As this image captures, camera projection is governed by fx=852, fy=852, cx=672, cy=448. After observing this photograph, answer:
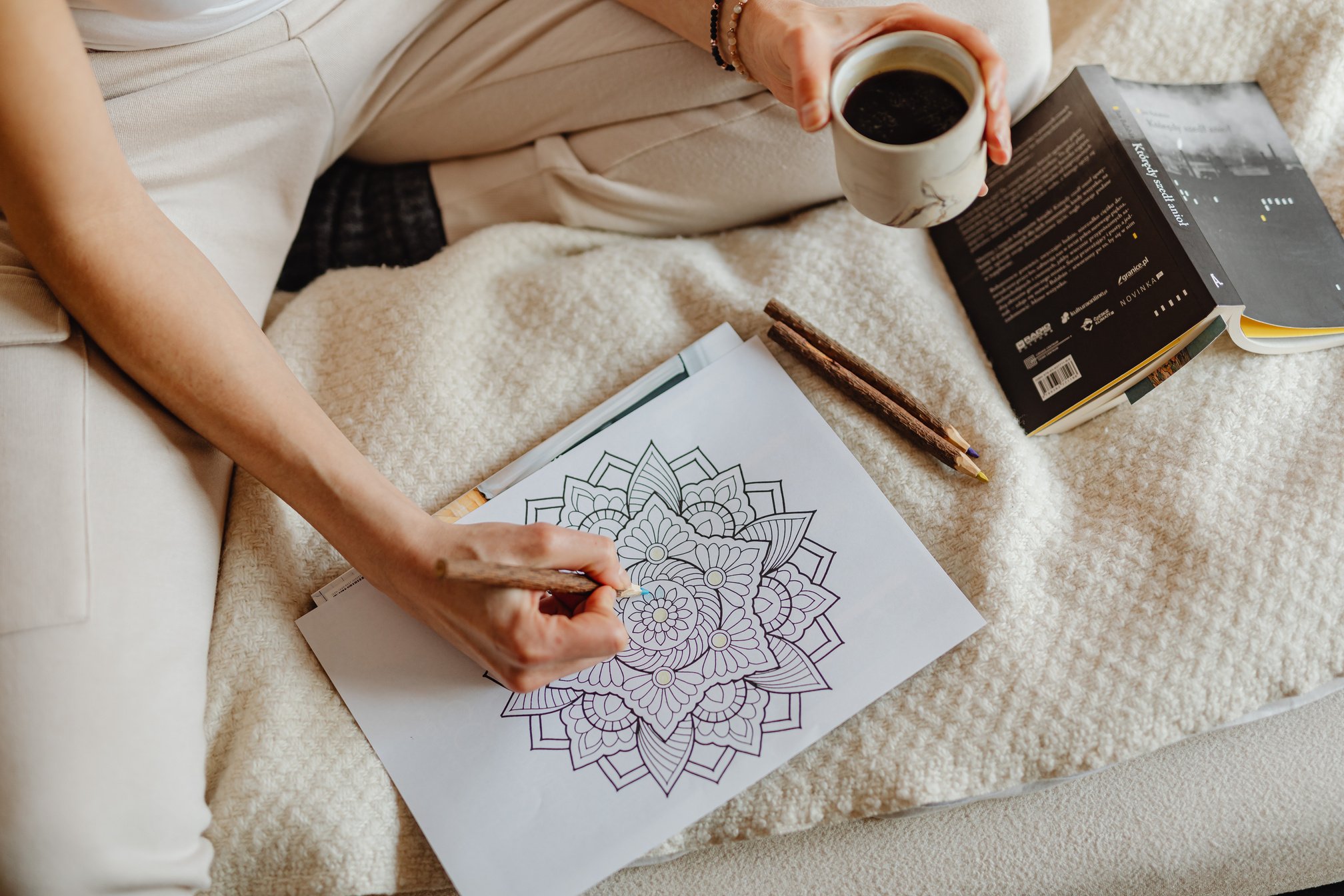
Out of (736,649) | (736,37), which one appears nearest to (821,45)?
(736,37)

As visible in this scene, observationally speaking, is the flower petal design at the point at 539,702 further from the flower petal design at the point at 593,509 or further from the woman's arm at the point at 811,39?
the woman's arm at the point at 811,39

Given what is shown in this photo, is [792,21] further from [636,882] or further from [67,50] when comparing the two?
[636,882]

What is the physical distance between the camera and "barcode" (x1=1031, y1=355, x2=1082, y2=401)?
2.43 feet

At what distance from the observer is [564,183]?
2.80 ft

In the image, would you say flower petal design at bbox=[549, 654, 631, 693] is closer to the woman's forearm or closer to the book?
the woman's forearm

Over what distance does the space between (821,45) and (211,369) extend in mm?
505

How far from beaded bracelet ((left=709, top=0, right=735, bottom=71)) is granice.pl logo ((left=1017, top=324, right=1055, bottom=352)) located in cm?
36

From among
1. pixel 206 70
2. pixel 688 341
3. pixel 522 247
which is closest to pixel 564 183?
pixel 522 247

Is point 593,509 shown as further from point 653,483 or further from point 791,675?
point 791,675

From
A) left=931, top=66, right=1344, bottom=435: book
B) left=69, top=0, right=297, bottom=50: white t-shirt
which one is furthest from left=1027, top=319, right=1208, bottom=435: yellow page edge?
left=69, top=0, right=297, bottom=50: white t-shirt

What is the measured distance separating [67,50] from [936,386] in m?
0.69

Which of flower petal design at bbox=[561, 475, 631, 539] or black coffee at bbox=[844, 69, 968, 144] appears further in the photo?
flower petal design at bbox=[561, 475, 631, 539]

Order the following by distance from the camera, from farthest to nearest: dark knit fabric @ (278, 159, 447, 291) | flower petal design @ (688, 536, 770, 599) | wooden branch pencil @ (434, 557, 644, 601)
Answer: dark knit fabric @ (278, 159, 447, 291) → flower petal design @ (688, 536, 770, 599) → wooden branch pencil @ (434, 557, 644, 601)

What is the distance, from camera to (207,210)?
0.75 meters
